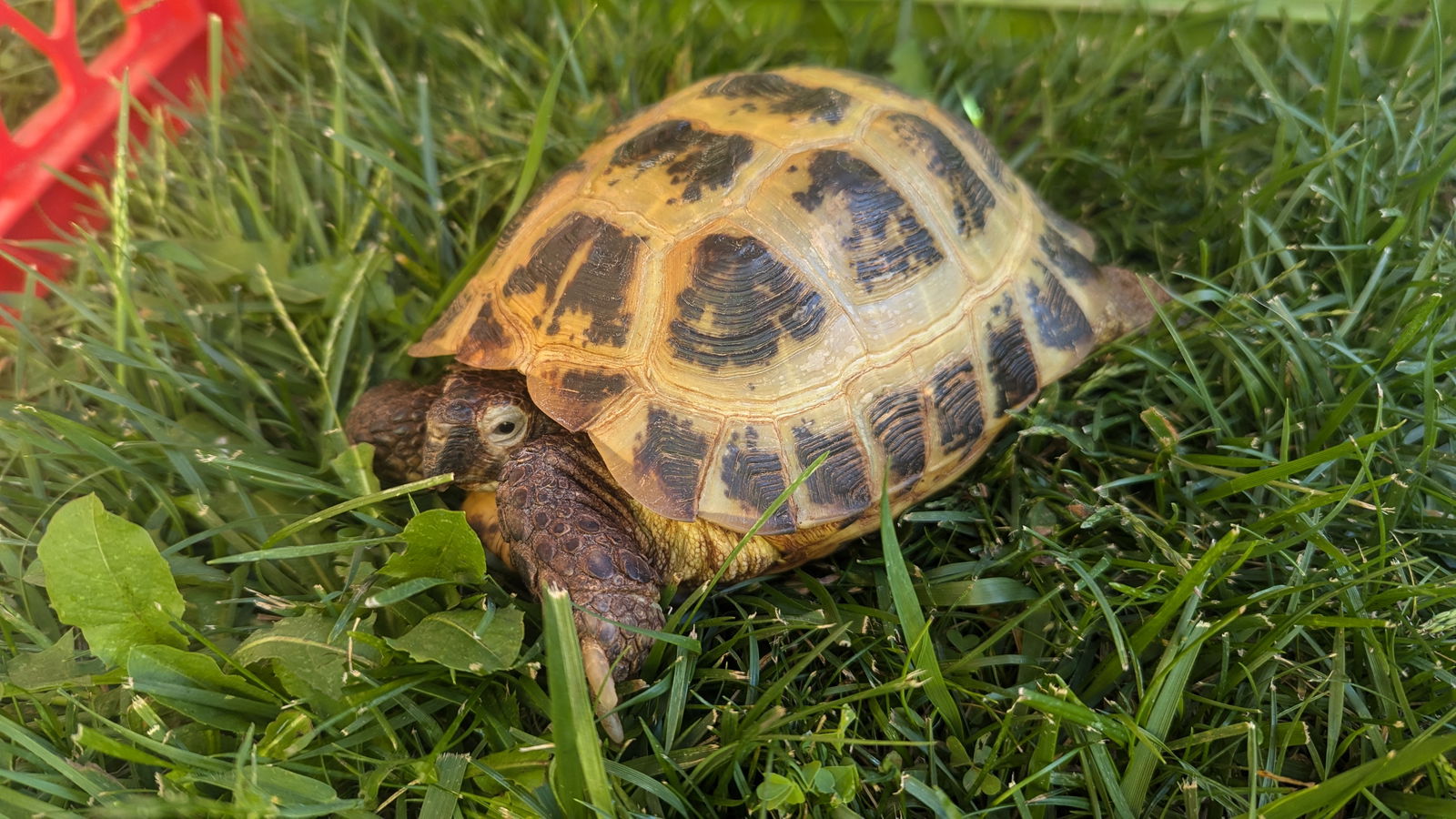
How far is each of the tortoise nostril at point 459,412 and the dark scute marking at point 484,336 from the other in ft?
0.52

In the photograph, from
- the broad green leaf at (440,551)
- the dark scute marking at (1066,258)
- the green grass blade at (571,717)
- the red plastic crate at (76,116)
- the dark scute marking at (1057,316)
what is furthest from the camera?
the red plastic crate at (76,116)

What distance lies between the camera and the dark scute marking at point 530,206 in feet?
7.39

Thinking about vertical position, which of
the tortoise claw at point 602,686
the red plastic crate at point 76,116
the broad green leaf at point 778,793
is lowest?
the broad green leaf at point 778,793

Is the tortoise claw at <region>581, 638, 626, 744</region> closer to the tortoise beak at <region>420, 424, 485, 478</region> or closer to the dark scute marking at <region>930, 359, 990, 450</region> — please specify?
the tortoise beak at <region>420, 424, 485, 478</region>

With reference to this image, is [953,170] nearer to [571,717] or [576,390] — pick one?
[576,390]

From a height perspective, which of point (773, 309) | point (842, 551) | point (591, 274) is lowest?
point (842, 551)

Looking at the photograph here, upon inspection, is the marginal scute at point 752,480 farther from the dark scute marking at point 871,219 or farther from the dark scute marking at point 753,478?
the dark scute marking at point 871,219

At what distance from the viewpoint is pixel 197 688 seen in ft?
5.41

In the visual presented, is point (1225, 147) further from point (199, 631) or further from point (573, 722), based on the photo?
point (199, 631)

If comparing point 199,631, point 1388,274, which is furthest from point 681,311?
point 1388,274

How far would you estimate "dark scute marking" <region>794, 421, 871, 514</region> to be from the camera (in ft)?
6.28

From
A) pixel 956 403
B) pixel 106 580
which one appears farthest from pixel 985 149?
pixel 106 580

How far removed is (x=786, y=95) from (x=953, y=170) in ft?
1.64

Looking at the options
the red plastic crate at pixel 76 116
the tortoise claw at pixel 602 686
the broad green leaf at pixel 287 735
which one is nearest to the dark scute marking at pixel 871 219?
the tortoise claw at pixel 602 686
